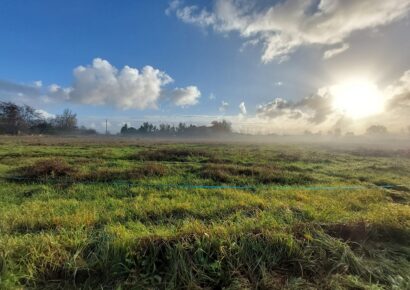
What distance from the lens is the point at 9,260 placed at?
3.10m

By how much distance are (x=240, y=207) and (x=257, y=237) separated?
7.54 feet

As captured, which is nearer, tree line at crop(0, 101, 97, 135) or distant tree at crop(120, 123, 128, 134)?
tree line at crop(0, 101, 97, 135)

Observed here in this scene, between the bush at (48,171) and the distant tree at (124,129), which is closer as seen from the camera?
the bush at (48,171)

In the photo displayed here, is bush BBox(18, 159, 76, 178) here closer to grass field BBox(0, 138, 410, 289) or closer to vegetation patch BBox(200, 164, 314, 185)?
grass field BBox(0, 138, 410, 289)

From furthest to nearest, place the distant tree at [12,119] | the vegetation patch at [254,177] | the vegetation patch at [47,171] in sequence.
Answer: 1. the distant tree at [12,119]
2. the vegetation patch at [254,177]
3. the vegetation patch at [47,171]

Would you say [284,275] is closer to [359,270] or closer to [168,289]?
[359,270]

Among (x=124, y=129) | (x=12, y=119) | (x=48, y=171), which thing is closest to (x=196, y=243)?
(x=48, y=171)

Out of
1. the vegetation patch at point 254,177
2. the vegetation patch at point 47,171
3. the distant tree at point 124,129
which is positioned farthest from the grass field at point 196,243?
the distant tree at point 124,129

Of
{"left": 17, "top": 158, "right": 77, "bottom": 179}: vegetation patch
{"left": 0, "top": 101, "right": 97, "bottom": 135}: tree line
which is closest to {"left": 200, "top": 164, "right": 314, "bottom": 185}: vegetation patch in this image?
{"left": 17, "top": 158, "right": 77, "bottom": 179}: vegetation patch

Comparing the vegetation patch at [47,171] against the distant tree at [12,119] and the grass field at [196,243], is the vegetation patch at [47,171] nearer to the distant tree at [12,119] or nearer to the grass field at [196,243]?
the grass field at [196,243]

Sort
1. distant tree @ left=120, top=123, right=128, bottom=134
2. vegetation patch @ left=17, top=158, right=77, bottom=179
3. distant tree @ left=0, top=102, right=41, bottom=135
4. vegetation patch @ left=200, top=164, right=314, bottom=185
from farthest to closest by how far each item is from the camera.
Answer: distant tree @ left=120, top=123, right=128, bottom=134, distant tree @ left=0, top=102, right=41, bottom=135, vegetation patch @ left=200, top=164, right=314, bottom=185, vegetation patch @ left=17, top=158, right=77, bottom=179

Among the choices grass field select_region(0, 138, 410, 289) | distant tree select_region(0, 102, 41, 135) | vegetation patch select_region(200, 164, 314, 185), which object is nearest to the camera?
grass field select_region(0, 138, 410, 289)

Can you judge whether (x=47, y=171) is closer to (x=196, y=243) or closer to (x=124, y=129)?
(x=196, y=243)

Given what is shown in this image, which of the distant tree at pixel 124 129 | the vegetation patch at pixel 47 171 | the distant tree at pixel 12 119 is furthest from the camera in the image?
the distant tree at pixel 124 129
